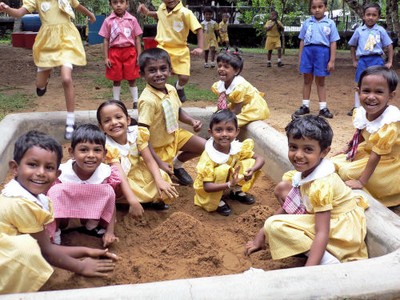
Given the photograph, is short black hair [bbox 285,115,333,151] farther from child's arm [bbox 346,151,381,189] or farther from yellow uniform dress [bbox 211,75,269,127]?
yellow uniform dress [bbox 211,75,269,127]

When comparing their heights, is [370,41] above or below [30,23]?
above

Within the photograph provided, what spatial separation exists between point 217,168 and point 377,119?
1127 mm

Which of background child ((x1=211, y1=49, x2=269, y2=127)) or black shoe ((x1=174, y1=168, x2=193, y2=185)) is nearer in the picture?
black shoe ((x1=174, y1=168, x2=193, y2=185))

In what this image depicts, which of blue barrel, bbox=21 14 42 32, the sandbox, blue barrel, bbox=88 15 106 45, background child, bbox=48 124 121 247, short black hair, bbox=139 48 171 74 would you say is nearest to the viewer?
the sandbox

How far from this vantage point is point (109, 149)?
132 inches

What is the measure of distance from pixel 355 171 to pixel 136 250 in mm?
1624

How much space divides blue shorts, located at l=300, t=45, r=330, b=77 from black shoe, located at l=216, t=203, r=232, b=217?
3.62 metres

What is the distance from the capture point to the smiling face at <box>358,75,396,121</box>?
10.5ft

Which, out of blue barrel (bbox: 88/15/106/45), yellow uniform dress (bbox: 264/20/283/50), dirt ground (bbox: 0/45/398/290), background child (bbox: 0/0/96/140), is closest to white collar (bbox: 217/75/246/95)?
dirt ground (bbox: 0/45/398/290)

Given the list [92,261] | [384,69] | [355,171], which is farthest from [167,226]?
[384,69]

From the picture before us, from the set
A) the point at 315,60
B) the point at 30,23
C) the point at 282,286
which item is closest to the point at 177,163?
the point at 282,286

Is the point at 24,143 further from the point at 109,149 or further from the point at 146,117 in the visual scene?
the point at 146,117

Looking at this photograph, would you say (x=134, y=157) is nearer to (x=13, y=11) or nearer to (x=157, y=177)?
A: (x=157, y=177)

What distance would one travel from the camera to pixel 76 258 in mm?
2672
